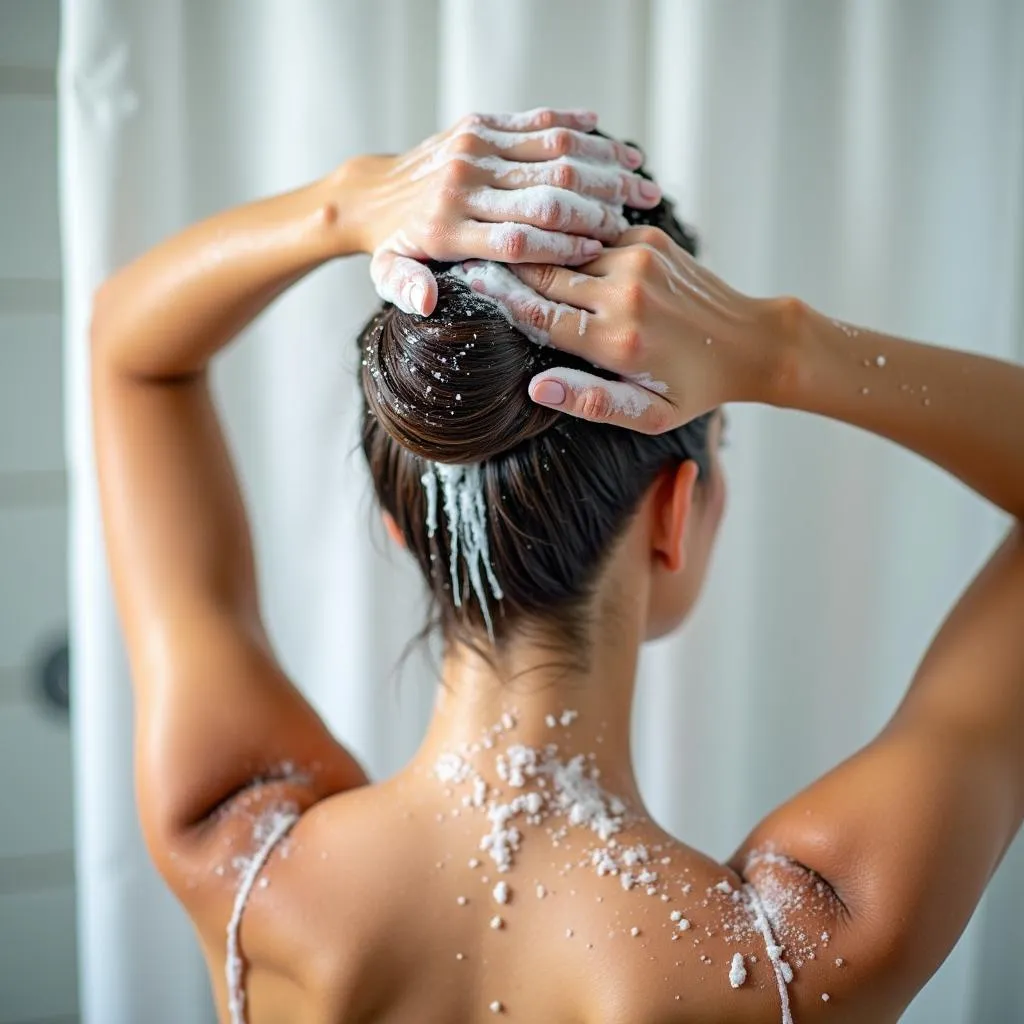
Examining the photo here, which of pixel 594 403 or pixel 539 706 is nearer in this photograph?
pixel 594 403

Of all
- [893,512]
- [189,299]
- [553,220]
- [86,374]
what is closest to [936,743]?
[553,220]

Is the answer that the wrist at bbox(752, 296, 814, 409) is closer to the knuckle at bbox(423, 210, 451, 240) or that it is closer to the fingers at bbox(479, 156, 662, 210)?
the fingers at bbox(479, 156, 662, 210)

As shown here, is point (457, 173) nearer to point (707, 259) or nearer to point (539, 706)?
point (539, 706)

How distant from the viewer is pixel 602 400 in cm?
70

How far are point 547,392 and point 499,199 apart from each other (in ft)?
0.45

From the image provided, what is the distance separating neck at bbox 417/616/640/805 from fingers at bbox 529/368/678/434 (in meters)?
0.19

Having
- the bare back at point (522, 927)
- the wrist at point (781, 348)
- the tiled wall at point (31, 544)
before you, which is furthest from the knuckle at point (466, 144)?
the tiled wall at point (31, 544)

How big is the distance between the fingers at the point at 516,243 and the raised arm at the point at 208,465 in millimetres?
50

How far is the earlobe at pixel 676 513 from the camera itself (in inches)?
32.6

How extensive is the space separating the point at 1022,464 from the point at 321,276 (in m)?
0.71

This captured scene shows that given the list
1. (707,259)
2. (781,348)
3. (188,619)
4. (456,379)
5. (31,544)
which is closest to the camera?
(456,379)

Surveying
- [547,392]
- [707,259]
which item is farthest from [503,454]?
[707,259]

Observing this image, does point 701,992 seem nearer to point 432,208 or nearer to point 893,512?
point 432,208

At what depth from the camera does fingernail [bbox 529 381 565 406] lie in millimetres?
688
